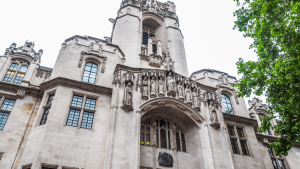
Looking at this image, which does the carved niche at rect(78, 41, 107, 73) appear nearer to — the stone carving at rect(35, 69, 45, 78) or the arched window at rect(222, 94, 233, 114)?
the stone carving at rect(35, 69, 45, 78)

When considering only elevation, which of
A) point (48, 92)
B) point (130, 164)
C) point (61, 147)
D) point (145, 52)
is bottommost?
point (130, 164)

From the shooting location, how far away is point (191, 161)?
58.8ft

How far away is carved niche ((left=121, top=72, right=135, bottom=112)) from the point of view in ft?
54.3

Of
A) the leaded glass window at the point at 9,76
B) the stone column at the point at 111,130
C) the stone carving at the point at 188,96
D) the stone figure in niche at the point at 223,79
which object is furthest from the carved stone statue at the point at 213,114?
the leaded glass window at the point at 9,76

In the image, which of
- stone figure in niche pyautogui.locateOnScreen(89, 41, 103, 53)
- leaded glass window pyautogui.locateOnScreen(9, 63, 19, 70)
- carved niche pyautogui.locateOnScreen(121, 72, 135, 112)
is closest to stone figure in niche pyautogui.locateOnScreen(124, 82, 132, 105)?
carved niche pyautogui.locateOnScreen(121, 72, 135, 112)

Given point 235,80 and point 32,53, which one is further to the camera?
point 235,80

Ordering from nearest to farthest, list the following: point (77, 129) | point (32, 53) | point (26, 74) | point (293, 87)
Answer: point (293, 87) → point (77, 129) → point (26, 74) → point (32, 53)

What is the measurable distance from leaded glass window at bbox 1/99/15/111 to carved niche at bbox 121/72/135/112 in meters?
8.65

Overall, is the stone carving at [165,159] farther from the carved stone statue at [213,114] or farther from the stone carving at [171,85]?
the stone carving at [171,85]

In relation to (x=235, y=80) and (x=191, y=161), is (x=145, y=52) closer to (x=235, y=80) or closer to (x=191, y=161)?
(x=235, y=80)

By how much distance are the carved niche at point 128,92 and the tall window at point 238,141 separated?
9.94m

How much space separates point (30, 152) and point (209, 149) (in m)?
11.9

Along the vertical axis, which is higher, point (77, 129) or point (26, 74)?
point (26, 74)

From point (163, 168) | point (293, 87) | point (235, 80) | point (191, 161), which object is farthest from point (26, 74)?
point (235, 80)
